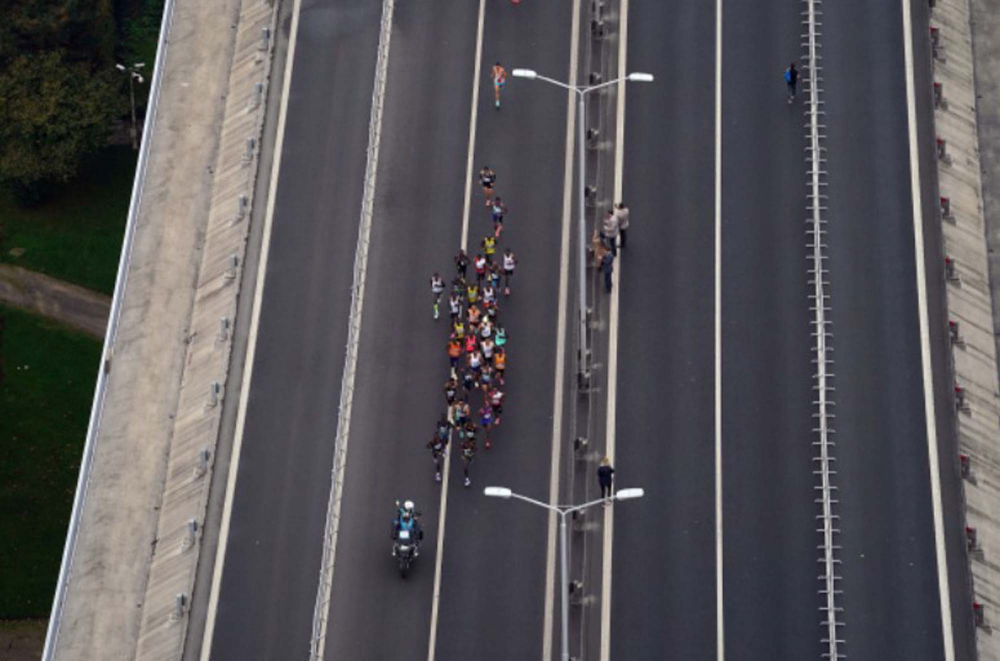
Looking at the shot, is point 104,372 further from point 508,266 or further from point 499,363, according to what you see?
point 508,266

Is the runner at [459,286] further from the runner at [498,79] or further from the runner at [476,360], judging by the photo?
the runner at [498,79]

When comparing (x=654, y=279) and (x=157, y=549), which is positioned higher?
(x=654, y=279)

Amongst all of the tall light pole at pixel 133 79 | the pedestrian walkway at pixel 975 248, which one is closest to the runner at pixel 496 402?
the pedestrian walkway at pixel 975 248

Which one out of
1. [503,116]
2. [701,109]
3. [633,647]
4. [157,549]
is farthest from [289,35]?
[633,647]

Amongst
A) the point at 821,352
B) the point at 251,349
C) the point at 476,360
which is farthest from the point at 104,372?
the point at 821,352

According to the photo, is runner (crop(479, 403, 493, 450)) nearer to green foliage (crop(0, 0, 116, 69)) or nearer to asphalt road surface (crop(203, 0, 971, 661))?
asphalt road surface (crop(203, 0, 971, 661))

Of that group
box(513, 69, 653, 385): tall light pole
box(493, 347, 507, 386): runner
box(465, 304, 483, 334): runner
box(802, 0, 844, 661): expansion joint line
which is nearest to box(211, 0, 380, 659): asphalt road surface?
box(465, 304, 483, 334): runner

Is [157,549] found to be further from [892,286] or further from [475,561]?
[892,286]
